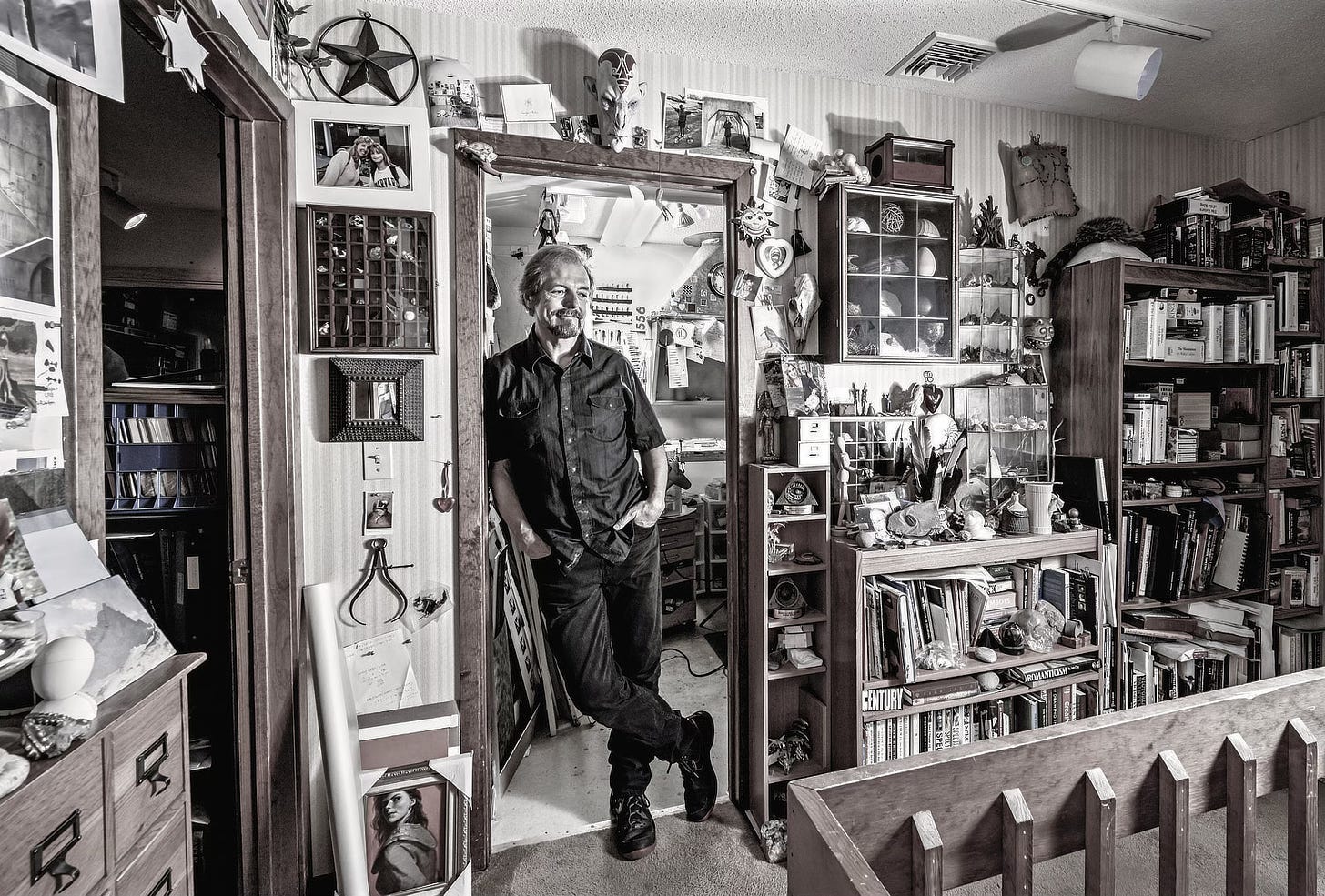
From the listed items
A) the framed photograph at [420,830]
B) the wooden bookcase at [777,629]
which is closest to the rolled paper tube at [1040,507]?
the wooden bookcase at [777,629]

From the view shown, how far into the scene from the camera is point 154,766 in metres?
1.00

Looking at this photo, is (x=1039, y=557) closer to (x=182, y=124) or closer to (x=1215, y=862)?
(x=1215, y=862)

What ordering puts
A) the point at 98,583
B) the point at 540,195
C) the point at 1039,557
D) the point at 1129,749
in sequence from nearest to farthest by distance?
1. the point at 98,583
2. the point at 1129,749
3. the point at 540,195
4. the point at 1039,557

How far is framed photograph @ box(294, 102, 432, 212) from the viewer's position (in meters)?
1.86

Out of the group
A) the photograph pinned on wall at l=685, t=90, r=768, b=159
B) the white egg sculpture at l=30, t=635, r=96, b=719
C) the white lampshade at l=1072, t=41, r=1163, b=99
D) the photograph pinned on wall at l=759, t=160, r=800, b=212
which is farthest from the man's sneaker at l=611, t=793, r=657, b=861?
the white lampshade at l=1072, t=41, r=1163, b=99

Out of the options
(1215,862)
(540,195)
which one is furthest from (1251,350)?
(540,195)

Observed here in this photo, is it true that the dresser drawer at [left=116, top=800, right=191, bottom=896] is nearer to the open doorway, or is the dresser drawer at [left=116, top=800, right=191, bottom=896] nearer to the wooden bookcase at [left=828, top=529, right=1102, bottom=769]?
the open doorway

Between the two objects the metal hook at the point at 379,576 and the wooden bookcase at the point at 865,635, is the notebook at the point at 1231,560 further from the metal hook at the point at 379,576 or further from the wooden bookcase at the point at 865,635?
the metal hook at the point at 379,576

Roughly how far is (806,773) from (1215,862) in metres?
1.29

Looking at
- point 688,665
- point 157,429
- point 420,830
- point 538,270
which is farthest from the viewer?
point 688,665

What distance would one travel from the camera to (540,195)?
208cm

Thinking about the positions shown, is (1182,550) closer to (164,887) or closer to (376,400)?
(376,400)

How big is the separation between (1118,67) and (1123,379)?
1.23 meters

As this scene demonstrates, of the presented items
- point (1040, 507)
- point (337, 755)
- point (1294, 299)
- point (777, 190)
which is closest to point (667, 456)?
point (777, 190)
